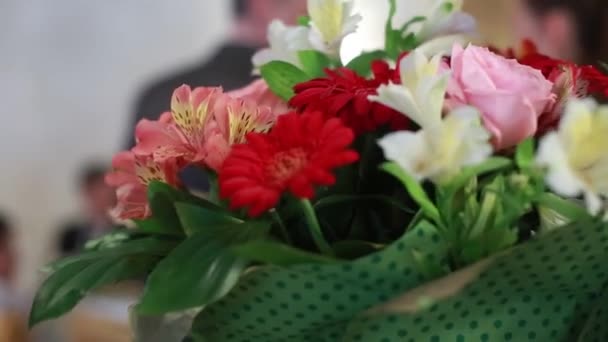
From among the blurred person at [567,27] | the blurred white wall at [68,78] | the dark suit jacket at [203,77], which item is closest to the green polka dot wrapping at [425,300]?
the blurred person at [567,27]

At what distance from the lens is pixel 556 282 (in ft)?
1.12

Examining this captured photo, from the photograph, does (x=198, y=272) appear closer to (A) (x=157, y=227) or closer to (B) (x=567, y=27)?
(A) (x=157, y=227)

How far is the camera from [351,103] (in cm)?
36

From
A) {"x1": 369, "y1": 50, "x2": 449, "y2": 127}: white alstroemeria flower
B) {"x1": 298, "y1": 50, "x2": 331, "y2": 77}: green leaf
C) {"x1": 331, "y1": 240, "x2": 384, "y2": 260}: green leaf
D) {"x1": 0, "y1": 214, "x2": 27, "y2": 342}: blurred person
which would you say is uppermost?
{"x1": 369, "y1": 50, "x2": 449, "y2": 127}: white alstroemeria flower

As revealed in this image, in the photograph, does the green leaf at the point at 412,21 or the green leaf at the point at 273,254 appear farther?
the green leaf at the point at 412,21

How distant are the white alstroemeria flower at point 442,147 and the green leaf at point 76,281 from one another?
0.46 ft

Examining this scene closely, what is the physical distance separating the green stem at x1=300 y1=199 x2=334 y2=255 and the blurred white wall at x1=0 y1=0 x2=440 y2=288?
4.03 ft

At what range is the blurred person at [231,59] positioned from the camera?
4.83 ft

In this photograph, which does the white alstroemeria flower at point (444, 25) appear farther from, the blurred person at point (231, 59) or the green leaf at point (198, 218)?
the blurred person at point (231, 59)

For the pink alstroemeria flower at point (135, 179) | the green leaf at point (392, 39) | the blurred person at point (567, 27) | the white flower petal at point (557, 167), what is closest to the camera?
the white flower petal at point (557, 167)

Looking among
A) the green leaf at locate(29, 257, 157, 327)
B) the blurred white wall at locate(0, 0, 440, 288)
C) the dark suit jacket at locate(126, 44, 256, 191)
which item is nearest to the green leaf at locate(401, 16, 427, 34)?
the green leaf at locate(29, 257, 157, 327)

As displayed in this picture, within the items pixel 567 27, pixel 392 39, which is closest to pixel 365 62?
pixel 392 39

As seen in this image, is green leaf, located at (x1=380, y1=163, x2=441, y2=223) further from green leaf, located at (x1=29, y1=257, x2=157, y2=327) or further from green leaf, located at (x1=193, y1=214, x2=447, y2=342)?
green leaf, located at (x1=29, y1=257, x2=157, y2=327)

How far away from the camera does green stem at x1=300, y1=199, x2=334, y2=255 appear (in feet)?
1.11
